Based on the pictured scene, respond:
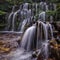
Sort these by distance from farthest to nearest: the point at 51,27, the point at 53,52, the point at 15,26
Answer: the point at 15,26, the point at 51,27, the point at 53,52

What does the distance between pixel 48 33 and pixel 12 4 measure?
273 inches

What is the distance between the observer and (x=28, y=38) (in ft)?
27.0

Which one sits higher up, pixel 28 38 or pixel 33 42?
pixel 28 38

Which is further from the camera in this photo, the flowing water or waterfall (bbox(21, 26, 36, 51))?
waterfall (bbox(21, 26, 36, 51))

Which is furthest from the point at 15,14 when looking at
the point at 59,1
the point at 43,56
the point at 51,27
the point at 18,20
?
the point at 43,56

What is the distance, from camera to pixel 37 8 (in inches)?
509

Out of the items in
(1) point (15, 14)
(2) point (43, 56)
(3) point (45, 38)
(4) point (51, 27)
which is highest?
(1) point (15, 14)

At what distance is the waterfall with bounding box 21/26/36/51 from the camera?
7.77 m

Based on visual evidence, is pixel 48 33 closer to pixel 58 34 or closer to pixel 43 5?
pixel 58 34

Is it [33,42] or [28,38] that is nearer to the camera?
[33,42]

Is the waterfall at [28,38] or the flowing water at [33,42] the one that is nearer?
the flowing water at [33,42]

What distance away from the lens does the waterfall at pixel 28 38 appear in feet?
25.5

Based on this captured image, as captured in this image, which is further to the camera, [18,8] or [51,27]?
A: [18,8]

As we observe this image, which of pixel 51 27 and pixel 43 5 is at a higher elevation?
pixel 43 5
